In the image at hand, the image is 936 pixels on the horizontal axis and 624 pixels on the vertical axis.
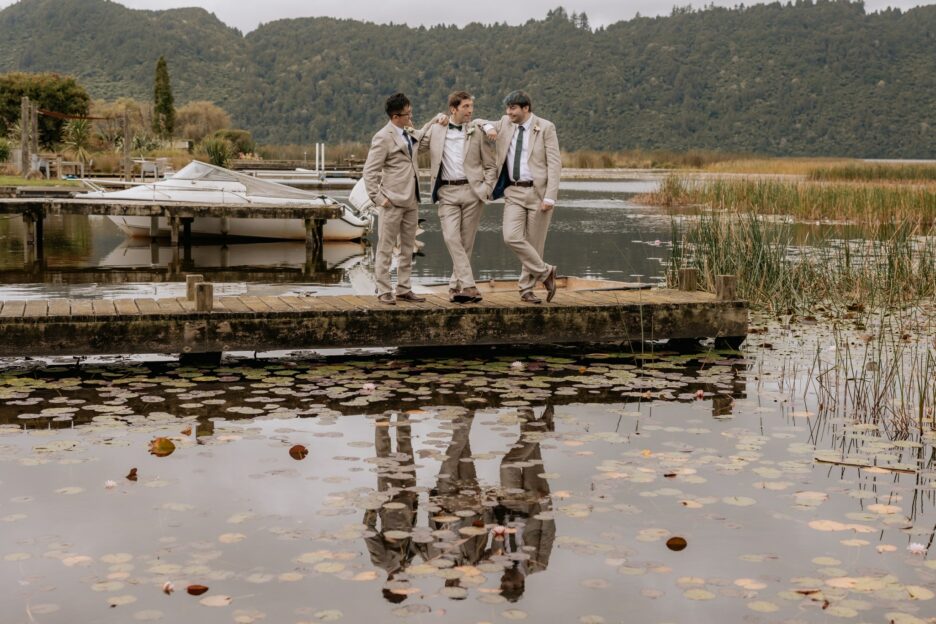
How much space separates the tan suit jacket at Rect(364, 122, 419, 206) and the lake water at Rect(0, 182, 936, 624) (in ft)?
4.71

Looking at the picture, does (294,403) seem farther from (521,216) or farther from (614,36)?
(614,36)

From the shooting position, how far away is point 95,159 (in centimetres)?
4884

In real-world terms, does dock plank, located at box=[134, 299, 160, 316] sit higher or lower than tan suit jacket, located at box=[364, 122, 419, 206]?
lower

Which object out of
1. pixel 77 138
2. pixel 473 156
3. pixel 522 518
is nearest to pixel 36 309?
pixel 473 156

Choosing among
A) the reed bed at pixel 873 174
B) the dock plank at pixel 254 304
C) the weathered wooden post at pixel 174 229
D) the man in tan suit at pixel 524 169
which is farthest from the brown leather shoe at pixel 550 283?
the reed bed at pixel 873 174

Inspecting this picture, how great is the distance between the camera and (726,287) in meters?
10.7

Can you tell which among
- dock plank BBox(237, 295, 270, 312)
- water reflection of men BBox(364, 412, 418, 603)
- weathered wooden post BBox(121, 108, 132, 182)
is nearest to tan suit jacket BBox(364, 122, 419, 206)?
dock plank BBox(237, 295, 270, 312)

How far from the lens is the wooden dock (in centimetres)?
916

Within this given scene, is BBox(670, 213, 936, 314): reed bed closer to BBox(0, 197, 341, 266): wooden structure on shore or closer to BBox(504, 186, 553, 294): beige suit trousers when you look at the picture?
BBox(504, 186, 553, 294): beige suit trousers

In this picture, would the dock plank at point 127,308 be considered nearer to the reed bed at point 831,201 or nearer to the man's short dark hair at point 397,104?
the man's short dark hair at point 397,104

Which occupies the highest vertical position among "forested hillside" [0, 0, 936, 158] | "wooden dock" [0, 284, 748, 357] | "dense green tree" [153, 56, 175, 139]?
"forested hillside" [0, 0, 936, 158]

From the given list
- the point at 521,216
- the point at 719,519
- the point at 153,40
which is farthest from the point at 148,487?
the point at 153,40

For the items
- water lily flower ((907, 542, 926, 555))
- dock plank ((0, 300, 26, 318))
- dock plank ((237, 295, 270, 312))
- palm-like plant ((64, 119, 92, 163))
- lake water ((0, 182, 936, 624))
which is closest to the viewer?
lake water ((0, 182, 936, 624))

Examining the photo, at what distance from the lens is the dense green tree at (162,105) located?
2421 inches
